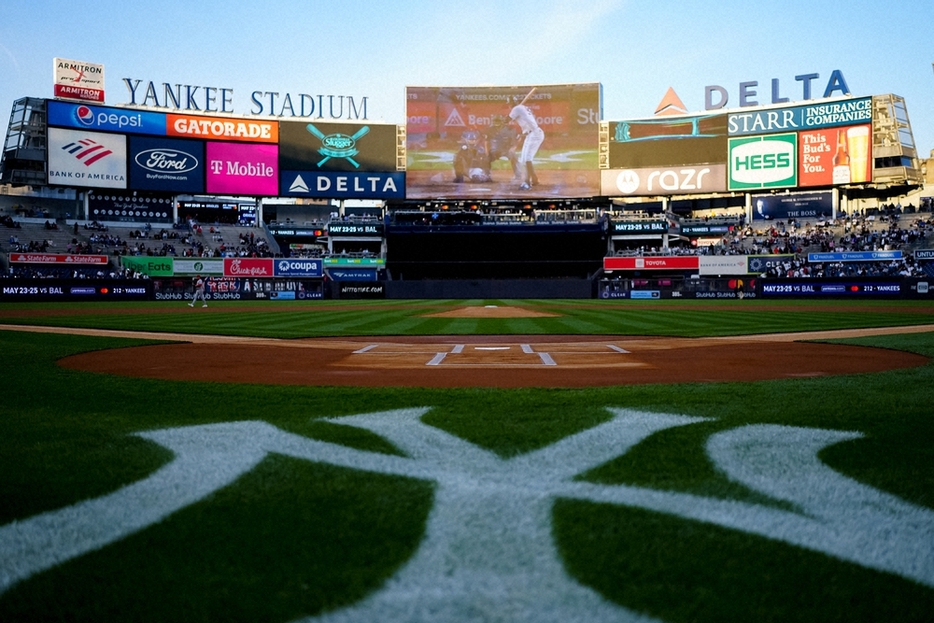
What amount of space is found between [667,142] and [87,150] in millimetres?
45416

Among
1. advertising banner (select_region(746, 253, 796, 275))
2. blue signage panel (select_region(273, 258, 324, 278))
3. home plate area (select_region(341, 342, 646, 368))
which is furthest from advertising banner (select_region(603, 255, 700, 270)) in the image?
home plate area (select_region(341, 342, 646, 368))

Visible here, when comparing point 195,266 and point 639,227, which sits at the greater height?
point 639,227

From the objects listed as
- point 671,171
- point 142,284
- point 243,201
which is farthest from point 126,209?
point 671,171

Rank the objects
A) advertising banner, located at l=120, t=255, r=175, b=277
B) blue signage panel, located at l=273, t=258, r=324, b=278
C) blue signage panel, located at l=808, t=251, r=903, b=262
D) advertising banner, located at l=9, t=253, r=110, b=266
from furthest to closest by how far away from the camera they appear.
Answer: blue signage panel, located at l=273, t=258, r=324, b=278, advertising banner, located at l=120, t=255, r=175, b=277, advertising banner, located at l=9, t=253, r=110, b=266, blue signage panel, located at l=808, t=251, r=903, b=262

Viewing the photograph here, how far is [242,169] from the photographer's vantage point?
173 feet

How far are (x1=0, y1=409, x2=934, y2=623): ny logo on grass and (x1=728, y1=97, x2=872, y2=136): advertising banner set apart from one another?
54719mm

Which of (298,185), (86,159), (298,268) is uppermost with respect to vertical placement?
(86,159)

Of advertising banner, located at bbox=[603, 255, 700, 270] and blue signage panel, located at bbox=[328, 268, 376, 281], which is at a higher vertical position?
advertising banner, located at bbox=[603, 255, 700, 270]

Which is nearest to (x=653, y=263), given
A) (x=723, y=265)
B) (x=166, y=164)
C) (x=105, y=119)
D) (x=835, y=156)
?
(x=723, y=265)

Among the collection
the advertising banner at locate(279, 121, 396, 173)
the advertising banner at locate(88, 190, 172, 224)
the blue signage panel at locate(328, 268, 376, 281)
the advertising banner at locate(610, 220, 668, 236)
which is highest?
the advertising banner at locate(279, 121, 396, 173)

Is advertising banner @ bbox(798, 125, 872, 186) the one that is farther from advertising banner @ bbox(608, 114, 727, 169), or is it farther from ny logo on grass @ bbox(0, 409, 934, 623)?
ny logo on grass @ bbox(0, 409, 934, 623)

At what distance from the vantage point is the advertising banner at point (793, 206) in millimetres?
52281

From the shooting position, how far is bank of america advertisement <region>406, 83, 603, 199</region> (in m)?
55.0

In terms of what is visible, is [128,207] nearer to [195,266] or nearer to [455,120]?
[195,266]
